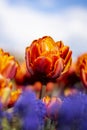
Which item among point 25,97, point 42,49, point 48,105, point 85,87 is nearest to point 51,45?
point 42,49

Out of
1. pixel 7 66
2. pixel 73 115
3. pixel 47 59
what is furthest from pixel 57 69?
pixel 73 115

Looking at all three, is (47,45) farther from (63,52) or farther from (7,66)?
(7,66)

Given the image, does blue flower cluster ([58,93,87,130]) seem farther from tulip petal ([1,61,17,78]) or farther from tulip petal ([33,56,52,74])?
tulip petal ([33,56,52,74])

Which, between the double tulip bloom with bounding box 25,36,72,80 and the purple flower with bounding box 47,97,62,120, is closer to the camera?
the purple flower with bounding box 47,97,62,120

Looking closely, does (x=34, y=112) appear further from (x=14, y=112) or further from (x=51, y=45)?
(x=51, y=45)

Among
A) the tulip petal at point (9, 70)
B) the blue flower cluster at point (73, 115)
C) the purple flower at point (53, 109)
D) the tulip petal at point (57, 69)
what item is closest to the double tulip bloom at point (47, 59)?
the tulip petal at point (57, 69)

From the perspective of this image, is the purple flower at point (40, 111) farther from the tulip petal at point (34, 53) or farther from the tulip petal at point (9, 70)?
the tulip petal at point (34, 53)

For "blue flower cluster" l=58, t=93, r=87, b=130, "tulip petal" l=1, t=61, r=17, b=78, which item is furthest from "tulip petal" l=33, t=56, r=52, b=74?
"blue flower cluster" l=58, t=93, r=87, b=130
